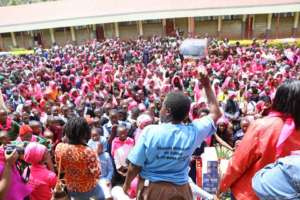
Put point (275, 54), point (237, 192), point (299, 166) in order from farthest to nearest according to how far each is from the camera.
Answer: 1. point (275, 54)
2. point (237, 192)
3. point (299, 166)

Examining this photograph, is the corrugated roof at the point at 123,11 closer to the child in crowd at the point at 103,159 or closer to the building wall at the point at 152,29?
the building wall at the point at 152,29

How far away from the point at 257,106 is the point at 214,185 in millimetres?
3670

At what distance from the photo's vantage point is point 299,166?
1764 mm

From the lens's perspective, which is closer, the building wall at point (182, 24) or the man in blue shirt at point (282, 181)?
the man in blue shirt at point (282, 181)

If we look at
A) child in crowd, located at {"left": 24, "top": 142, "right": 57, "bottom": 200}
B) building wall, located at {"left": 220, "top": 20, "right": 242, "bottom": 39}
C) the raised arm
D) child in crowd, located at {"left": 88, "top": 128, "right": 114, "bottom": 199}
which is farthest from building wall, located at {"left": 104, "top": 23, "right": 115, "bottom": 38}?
the raised arm

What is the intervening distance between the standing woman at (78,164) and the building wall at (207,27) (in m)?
28.8

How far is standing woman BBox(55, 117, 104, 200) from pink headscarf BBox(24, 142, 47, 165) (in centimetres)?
38

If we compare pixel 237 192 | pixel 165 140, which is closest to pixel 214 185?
pixel 237 192

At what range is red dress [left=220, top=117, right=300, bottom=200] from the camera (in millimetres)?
2135

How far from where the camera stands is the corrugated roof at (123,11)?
28.8 m

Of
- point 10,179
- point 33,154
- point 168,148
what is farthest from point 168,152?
point 33,154

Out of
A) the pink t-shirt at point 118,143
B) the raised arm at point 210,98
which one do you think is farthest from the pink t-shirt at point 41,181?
the raised arm at point 210,98

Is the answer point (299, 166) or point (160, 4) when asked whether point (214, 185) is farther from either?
point (160, 4)

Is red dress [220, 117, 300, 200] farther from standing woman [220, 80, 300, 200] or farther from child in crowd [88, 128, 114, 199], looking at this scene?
child in crowd [88, 128, 114, 199]
